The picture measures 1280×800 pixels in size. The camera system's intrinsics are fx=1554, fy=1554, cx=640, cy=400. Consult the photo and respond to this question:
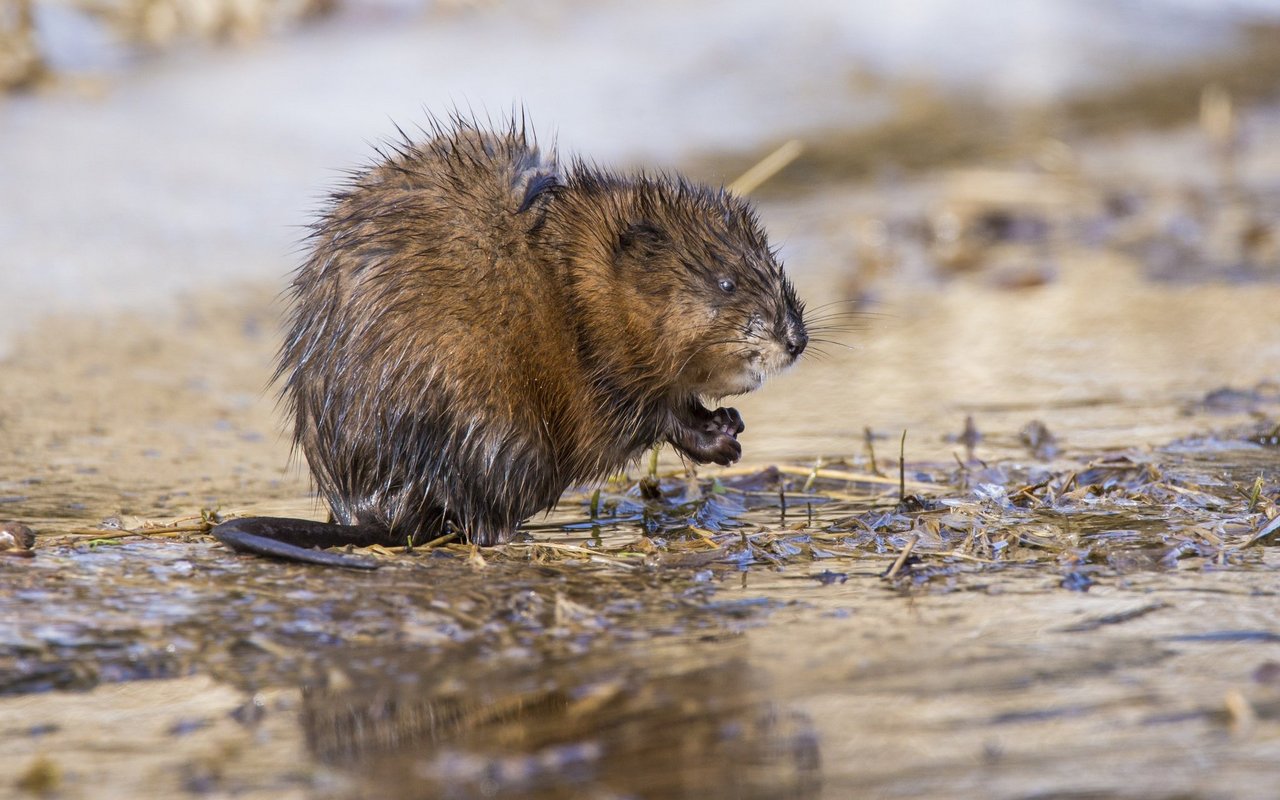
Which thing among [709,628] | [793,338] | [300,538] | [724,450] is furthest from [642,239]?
[709,628]

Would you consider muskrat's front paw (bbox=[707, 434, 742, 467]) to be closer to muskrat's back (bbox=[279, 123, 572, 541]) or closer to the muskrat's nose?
the muskrat's nose

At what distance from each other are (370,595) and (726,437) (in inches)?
50.2

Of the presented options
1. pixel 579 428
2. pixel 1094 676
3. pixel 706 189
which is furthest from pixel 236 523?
pixel 1094 676

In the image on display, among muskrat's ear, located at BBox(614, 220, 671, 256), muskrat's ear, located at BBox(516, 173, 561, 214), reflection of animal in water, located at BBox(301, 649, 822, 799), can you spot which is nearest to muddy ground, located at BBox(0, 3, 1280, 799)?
reflection of animal in water, located at BBox(301, 649, 822, 799)

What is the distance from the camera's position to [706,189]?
177 inches

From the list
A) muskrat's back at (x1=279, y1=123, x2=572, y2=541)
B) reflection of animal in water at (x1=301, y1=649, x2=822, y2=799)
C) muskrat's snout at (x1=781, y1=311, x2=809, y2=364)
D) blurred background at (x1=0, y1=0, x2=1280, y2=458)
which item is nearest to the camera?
reflection of animal in water at (x1=301, y1=649, x2=822, y2=799)

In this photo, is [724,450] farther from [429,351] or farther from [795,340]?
[429,351]

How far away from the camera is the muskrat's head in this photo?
4.21 m

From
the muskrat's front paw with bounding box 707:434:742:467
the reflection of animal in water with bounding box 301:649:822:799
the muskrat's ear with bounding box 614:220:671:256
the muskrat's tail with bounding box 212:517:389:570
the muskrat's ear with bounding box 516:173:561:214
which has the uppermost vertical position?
the muskrat's ear with bounding box 516:173:561:214

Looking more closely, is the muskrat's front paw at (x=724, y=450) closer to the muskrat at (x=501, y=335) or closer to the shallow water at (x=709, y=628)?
the muskrat at (x=501, y=335)

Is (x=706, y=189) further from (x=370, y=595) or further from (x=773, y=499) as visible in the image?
(x=370, y=595)

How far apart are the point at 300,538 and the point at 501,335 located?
0.71 meters

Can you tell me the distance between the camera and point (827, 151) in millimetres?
10781

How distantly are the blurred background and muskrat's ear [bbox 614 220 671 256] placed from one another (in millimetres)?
1169
